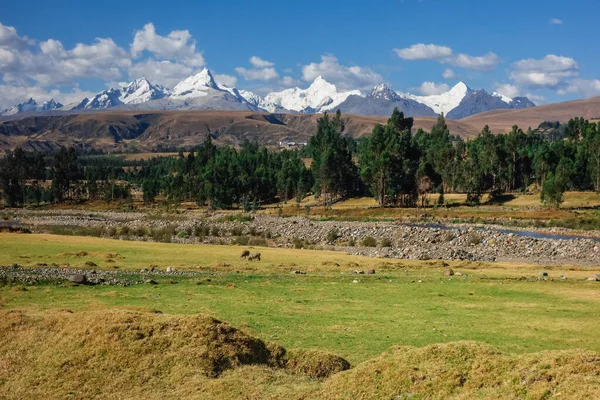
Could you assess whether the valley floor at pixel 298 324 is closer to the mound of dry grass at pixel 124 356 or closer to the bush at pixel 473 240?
the mound of dry grass at pixel 124 356

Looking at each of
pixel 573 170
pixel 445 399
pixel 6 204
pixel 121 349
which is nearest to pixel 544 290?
pixel 445 399

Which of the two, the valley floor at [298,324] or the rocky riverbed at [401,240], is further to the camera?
the rocky riverbed at [401,240]

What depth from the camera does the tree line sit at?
124m

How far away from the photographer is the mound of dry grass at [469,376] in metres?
11.3

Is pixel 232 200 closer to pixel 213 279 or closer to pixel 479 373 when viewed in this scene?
pixel 213 279

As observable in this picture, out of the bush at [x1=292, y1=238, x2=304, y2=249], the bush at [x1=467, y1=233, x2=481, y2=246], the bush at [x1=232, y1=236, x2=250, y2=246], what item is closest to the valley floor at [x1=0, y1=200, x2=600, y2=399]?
the bush at [x1=467, y1=233, x2=481, y2=246]

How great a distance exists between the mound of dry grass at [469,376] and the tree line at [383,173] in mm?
100788

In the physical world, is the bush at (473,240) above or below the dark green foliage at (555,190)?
below

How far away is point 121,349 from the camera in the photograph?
14.4m

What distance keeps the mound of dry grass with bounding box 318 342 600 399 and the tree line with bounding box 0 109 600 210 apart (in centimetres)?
10079

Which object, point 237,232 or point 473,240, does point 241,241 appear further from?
point 473,240

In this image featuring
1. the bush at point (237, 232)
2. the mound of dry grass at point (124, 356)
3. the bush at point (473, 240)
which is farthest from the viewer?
the bush at point (237, 232)

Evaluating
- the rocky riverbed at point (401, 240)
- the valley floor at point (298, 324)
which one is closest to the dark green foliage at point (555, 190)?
the rocky riverbed at point (401, 240)

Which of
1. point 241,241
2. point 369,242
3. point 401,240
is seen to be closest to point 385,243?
point 369,242
